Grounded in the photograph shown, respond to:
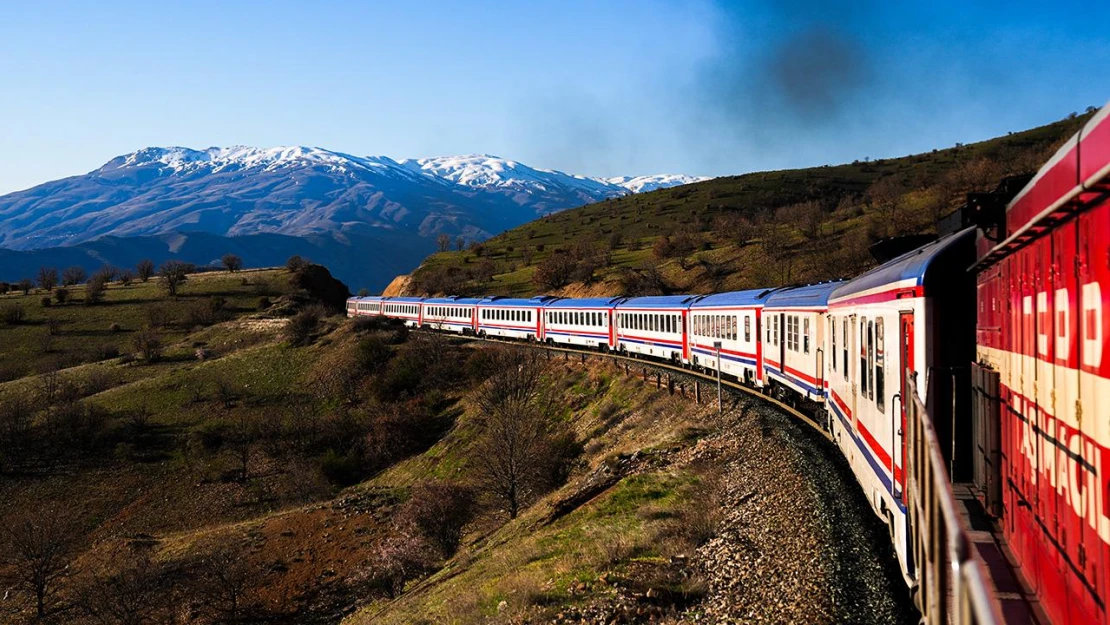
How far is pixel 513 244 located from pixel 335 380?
78.7m

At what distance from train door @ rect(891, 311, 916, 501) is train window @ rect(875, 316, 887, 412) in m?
0.92

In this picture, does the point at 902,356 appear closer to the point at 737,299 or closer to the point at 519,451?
the point at 737,299

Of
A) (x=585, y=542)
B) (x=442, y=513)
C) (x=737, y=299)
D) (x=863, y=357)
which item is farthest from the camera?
(x=442, y=513)

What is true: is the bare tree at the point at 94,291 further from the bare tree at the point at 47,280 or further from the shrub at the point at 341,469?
the shrub at the point at 341,469

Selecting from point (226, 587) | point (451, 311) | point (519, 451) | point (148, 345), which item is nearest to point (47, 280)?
point (148, 345)

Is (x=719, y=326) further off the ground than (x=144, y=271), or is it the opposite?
(x=144, y=271)

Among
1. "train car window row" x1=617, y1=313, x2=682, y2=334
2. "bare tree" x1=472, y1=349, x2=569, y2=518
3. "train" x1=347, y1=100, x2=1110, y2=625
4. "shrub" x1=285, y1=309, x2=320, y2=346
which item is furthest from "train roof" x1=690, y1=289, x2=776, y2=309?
"shrub" x1=285, y1=309, x2=320, y2=346

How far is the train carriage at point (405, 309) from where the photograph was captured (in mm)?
75188

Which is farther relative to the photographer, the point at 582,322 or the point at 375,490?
the point at 582,322

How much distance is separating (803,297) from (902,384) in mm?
11376

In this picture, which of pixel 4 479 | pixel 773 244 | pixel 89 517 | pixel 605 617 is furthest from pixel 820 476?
pixel 773 244

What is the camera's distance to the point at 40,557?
108 feet

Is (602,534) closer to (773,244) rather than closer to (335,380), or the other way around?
(335,380)

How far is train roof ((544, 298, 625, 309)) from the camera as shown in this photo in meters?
44.6
